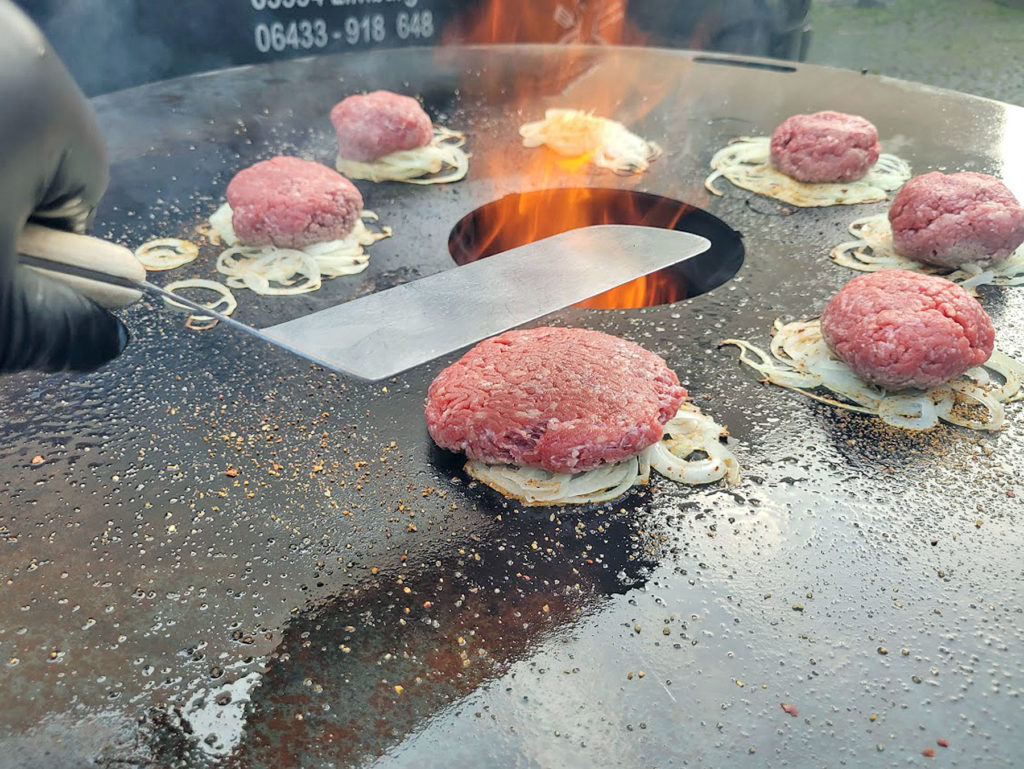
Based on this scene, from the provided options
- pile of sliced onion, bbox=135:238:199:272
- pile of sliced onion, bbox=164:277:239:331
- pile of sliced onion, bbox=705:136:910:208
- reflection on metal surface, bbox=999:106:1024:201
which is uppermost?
reflection on metal surface, bbox=999:106:1024:201

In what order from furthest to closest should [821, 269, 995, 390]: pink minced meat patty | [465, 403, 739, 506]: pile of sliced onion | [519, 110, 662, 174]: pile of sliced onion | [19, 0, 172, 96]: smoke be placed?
1. [19, 0, 172, 96]: smoke
2. [519, 110, 662, 174]: pile of sliced onion
3. [821, 269, 995, 390]: pink minced meat patty
4. [465, 403, 739, 506]: pile of sliced onion

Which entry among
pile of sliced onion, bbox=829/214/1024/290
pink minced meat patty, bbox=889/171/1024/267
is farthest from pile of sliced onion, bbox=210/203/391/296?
pink minced meat patty, bbox=889/171/1024/267

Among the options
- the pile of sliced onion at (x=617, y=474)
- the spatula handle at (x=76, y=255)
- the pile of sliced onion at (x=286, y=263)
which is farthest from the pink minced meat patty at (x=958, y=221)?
the spatula handle at (x=76, y=255)

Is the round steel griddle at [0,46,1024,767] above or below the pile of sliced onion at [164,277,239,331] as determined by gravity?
below

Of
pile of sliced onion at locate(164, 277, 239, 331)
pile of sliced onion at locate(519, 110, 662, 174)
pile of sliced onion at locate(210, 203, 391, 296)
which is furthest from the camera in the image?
pile of sliced onion at locate(519, 110, 662, 174)

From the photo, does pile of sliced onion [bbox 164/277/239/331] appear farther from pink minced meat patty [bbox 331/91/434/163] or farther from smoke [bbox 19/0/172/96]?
smoke [bbox 19/0/172/96]

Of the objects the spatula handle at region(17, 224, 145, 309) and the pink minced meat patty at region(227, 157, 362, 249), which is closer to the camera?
the spatula handle at region(17, 224, 145, 309)

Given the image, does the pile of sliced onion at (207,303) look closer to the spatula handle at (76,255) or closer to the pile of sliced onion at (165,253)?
the pile of sliced onion at (165,253)

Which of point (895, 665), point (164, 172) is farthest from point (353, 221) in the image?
point (895, 665)
